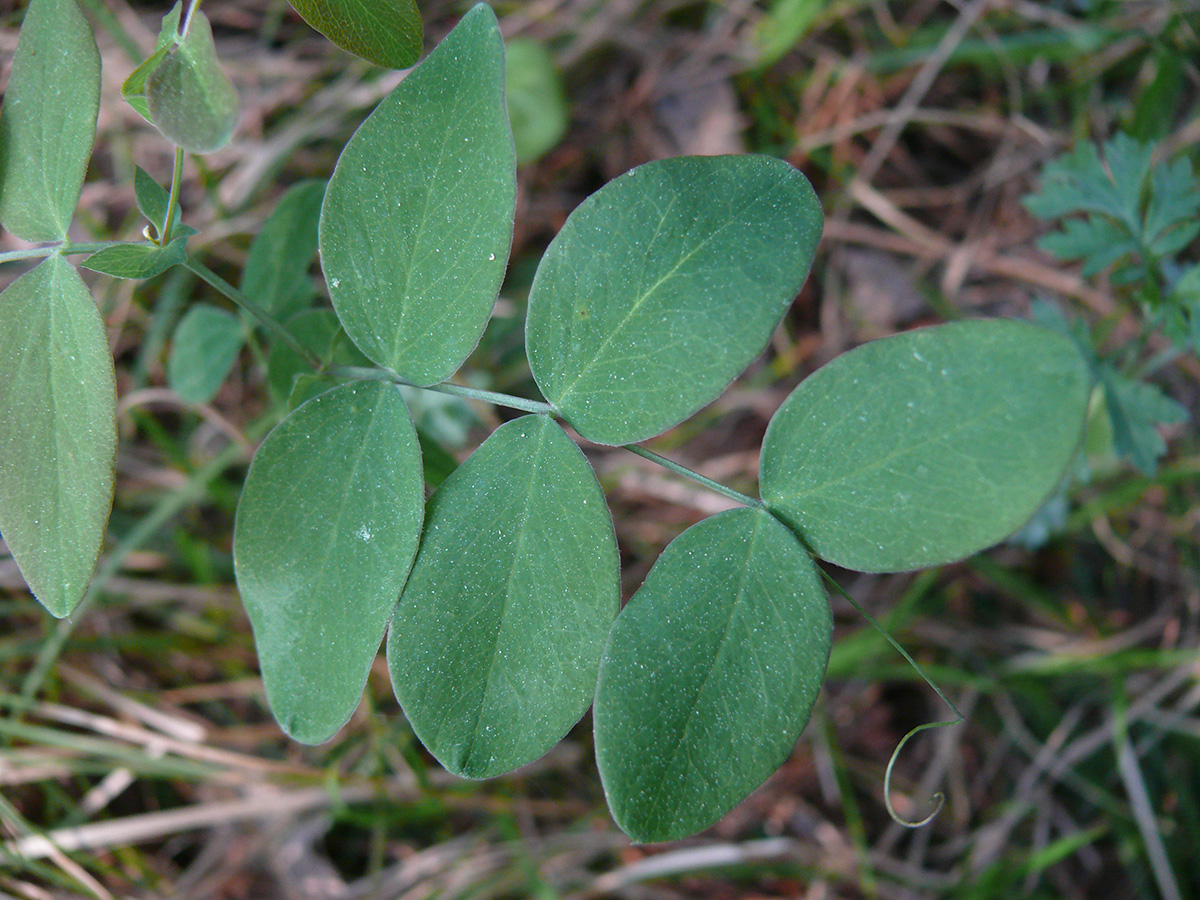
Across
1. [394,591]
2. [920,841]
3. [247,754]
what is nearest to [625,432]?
[394,591]

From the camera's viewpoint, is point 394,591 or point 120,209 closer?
point 394,591

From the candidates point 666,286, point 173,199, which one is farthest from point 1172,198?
point 173,199

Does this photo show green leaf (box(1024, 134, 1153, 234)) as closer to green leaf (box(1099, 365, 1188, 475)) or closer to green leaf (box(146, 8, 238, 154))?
green leaf (box(1099, 365, 1188, 475))

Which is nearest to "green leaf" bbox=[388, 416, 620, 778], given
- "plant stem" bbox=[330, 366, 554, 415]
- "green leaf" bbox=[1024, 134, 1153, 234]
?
"plant stem" bbox=[330, 366, 554, 415]

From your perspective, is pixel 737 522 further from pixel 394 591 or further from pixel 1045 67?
pixel 1045 67

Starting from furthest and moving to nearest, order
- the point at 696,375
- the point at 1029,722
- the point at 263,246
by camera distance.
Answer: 1. the point at 1029,722
2. the point at 263,246
3. the point at 696,375

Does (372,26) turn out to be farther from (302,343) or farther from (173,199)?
(302,343)

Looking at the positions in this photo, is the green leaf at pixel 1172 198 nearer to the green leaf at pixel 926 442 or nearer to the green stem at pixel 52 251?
the green leaf at pixel 926 442
